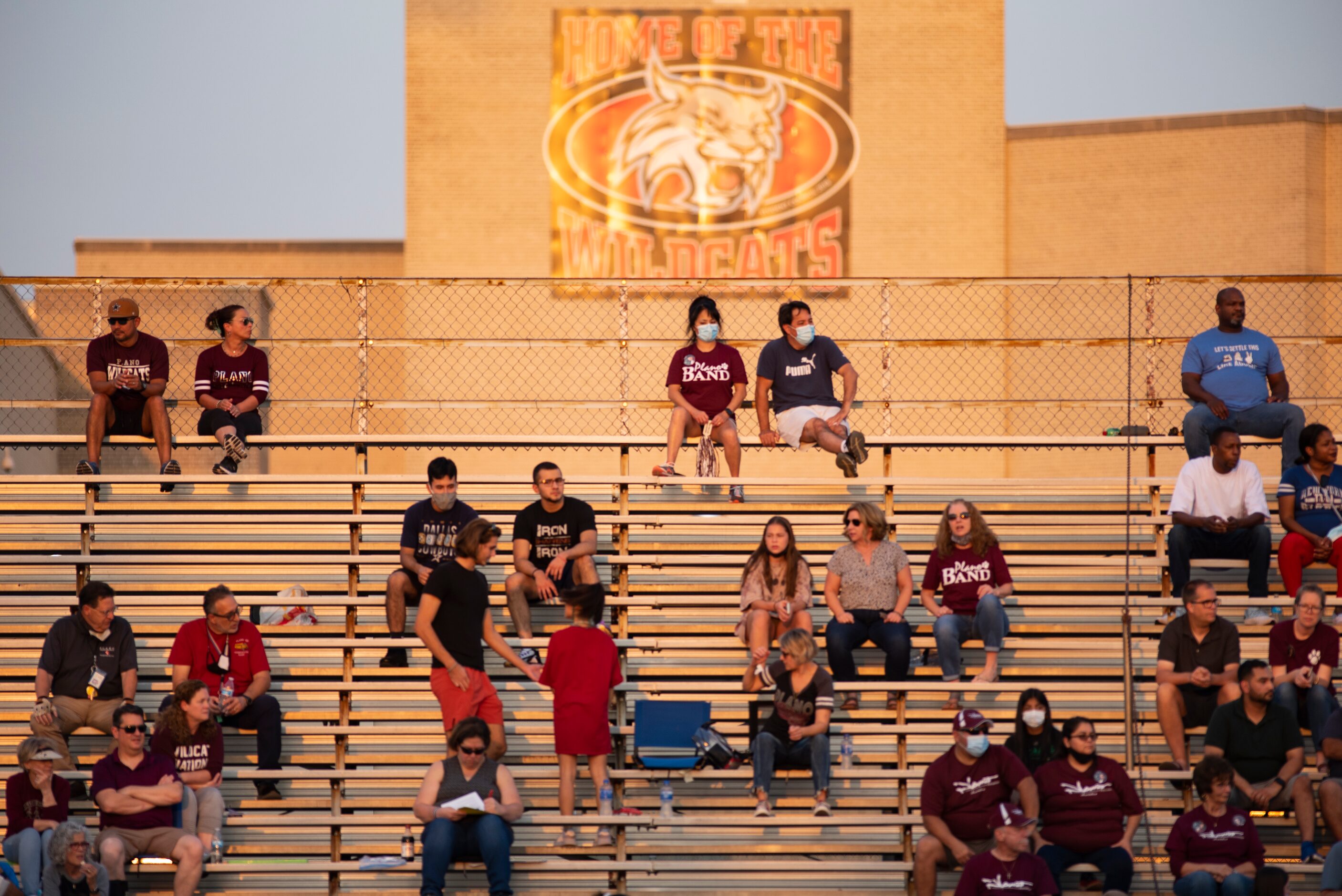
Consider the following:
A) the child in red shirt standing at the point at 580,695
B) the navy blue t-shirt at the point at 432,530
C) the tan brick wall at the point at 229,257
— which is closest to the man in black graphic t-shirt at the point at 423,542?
the navy blue t-shirt at the point at 432,530

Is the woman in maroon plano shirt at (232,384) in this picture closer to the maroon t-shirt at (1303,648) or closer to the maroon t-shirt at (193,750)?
the maroon t-shirt at (193,750)

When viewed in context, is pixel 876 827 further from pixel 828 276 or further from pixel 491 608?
pixel 828 276

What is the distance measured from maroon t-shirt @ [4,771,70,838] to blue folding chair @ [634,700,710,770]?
10.3ft

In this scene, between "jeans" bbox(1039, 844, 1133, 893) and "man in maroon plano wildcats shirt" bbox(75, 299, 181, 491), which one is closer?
"jeans" bbox(1039, 844, 1133, 893)

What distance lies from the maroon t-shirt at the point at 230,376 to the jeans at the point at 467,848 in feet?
13.6

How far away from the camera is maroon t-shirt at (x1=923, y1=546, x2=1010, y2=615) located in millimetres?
9312

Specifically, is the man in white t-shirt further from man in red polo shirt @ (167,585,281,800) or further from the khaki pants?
the khaki pants

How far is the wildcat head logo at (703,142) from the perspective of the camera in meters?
19.1

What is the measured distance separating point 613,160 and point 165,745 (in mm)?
12167

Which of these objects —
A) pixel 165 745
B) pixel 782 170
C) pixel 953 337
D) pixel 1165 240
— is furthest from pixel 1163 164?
pixel 165 745

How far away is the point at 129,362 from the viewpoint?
1098 cm

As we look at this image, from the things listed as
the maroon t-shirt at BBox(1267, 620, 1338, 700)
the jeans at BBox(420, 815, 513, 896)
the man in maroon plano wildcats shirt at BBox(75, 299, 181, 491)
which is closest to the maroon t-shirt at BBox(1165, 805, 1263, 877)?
the maroon t-shirt at BBox(1267, 620, 1338, 700)

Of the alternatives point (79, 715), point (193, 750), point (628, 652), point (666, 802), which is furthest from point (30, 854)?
point (628, 652)

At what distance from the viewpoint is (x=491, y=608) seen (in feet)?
33.6
